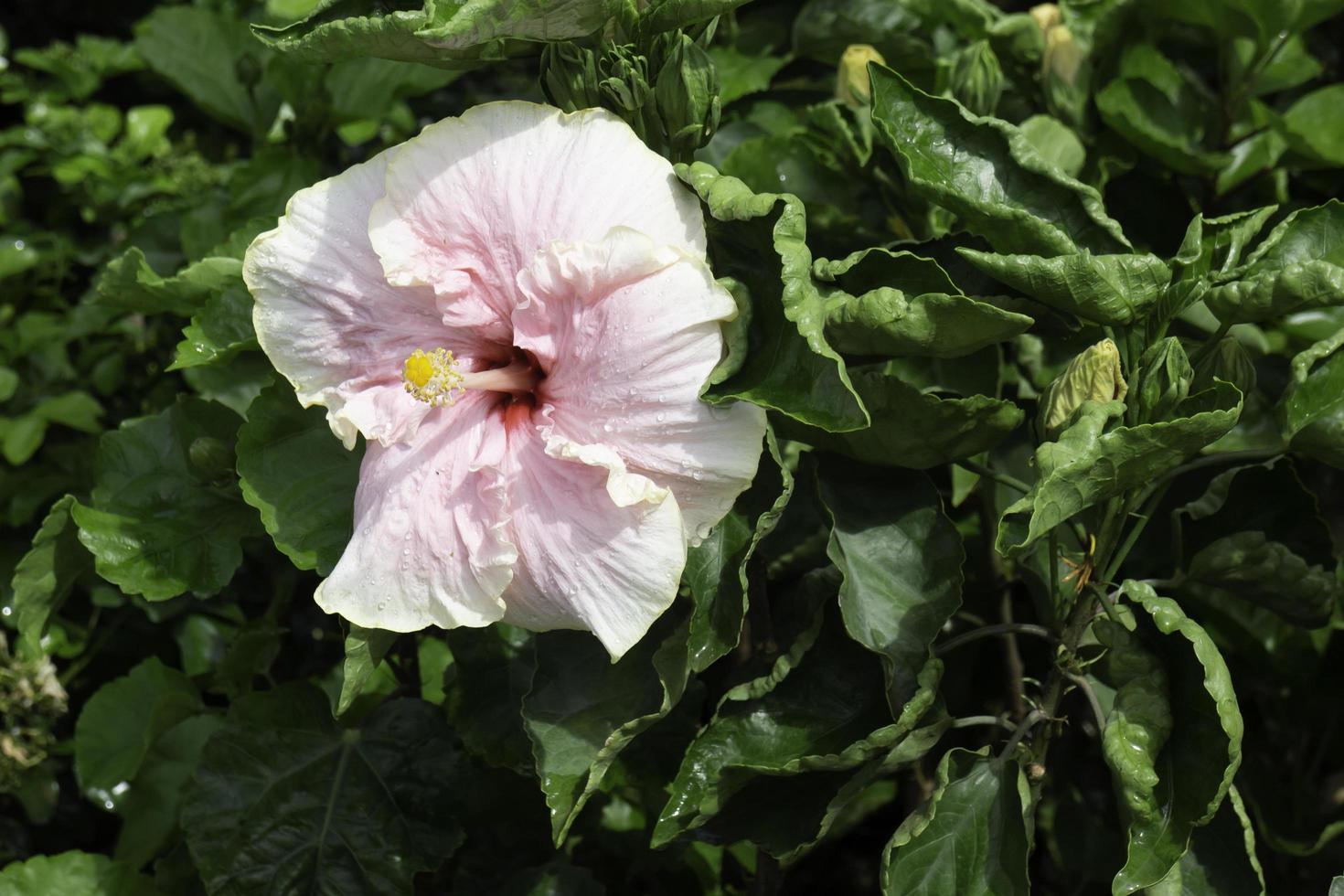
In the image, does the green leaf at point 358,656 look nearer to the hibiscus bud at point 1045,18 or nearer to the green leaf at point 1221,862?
the green leaf at point 1221,862

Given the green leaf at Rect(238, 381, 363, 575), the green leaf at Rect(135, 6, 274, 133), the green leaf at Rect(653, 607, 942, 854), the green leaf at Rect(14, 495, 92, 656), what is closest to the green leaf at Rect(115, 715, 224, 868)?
the green leaf at Rect(14, 495, 92, 656)

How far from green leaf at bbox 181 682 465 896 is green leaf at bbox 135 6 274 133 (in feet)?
3.21

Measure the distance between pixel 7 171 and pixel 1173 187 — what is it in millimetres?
2038

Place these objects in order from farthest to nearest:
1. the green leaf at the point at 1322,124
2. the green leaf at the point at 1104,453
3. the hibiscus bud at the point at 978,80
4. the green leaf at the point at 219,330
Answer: the green leaf at the point at 1322,124
the hibiscus bud at the point at 978,80
the green leaf at the point at 219,330
the green leaf at the point at 1104,453

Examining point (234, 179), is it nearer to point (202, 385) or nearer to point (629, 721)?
point (202, 385)

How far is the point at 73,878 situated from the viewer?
5.68ft

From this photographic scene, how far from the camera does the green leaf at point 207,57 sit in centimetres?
213

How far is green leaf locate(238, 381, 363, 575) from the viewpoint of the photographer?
137 centimetres

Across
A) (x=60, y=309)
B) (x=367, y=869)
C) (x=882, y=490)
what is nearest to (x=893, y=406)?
(x=882, y=490)

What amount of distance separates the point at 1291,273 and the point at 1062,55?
64 centimetres

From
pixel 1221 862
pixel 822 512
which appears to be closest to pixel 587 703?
pixel 822 512

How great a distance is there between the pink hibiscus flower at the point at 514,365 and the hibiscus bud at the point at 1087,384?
0.28 metres

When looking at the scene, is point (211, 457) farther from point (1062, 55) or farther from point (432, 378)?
point (1062, 55)

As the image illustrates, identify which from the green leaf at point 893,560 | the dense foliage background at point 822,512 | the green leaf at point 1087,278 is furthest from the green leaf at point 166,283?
the green leaf at point 1087,278
